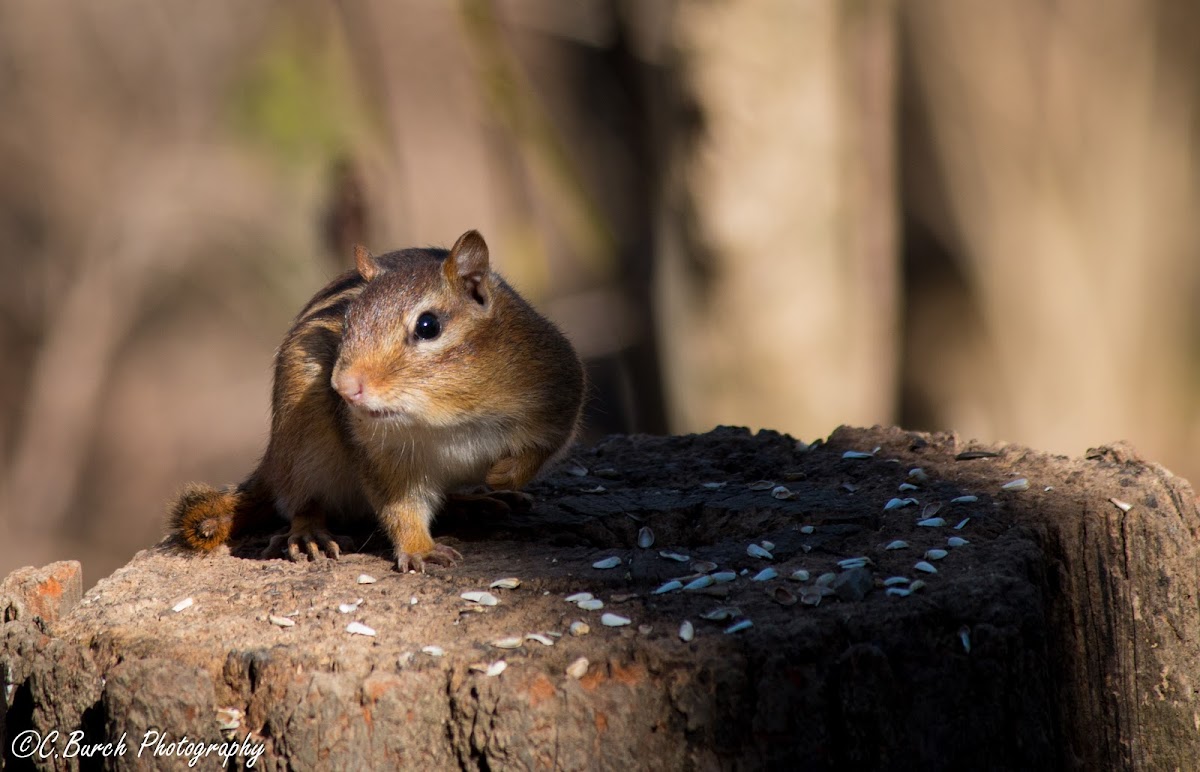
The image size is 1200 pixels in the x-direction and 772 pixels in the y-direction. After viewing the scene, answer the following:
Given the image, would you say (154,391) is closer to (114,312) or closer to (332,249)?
(114,312)

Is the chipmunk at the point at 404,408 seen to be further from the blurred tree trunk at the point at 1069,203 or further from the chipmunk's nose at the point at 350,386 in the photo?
the blurred tree trunk at the point at 1069,203

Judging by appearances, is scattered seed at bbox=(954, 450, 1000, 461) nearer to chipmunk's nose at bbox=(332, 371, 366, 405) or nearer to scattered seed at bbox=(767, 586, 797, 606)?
scattered seed at bbox=(767, 586, 797, 606)

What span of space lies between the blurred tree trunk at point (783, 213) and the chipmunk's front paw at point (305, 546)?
4.31 metres

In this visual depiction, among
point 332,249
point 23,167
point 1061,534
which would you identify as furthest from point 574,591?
point 23,167

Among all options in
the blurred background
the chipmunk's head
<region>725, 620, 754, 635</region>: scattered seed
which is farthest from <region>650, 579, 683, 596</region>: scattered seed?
the blurred background

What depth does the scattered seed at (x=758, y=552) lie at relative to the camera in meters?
2.97

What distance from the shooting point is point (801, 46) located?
7328 millimetres

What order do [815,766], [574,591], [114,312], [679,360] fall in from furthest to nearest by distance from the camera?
[114,312]
[679,360]
[574,591]
[815,766]

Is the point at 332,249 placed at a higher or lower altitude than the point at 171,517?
higher

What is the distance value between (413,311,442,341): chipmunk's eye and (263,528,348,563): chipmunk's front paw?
1.89ft

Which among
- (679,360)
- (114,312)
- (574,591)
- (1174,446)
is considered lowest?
(574,591)

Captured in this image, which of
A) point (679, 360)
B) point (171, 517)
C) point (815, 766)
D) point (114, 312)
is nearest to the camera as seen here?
point (815, 766)

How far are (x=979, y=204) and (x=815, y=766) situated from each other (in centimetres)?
527

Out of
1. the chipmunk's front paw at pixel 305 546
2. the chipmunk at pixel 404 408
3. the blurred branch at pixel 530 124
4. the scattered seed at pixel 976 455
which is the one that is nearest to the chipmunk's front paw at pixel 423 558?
the chipmunk at pixel 404 408
